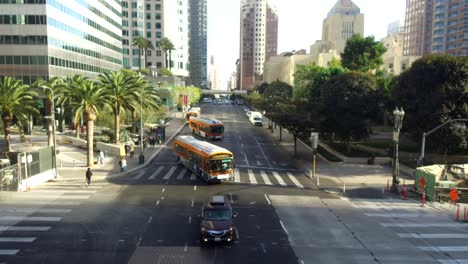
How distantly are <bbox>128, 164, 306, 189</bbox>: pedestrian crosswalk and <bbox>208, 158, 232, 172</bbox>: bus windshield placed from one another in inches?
105

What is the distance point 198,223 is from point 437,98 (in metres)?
29.0

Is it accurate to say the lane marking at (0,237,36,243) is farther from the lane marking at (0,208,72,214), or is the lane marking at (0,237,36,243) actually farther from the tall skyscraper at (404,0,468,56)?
the tall skyscraper at (404,0,468,56)

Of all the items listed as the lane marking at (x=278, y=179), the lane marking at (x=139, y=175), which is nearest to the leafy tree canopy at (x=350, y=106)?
the lane marking at (x=278, y=179)

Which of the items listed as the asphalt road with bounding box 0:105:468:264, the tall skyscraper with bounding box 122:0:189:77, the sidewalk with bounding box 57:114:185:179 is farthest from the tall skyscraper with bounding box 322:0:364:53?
the asphalt road with bounding box 0:105:468:264

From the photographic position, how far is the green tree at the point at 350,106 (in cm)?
4747

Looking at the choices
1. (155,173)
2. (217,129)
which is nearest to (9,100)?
(155,173)

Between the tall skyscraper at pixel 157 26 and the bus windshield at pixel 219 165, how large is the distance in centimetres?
12331

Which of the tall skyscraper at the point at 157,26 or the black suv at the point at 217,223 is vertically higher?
the tall skyscraper at the point at 157,26

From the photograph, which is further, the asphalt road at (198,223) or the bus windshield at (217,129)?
the bus windshield at (217,129)

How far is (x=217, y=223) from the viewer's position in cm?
1980

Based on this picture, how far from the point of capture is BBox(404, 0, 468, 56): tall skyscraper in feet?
456

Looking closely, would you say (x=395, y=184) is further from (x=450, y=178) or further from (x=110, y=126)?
(x=110, y=126)

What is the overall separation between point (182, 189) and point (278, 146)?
3059cm

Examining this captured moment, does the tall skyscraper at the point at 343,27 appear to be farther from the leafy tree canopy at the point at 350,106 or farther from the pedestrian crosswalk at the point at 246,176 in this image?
the pedestrian crosswalk at the point at 246,176
